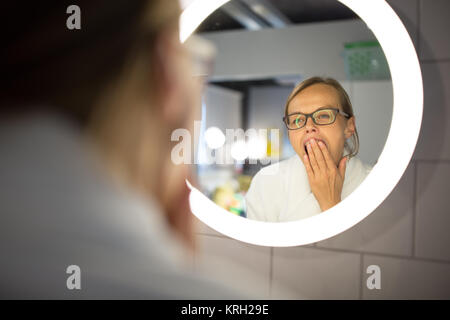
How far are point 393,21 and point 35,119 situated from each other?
793 mm

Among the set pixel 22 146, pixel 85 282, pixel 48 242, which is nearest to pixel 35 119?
pixel 22 146

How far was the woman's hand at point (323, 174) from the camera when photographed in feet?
2.51

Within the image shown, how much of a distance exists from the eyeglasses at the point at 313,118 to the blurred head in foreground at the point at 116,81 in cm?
21

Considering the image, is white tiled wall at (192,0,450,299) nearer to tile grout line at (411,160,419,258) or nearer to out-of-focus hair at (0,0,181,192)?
tile grout line at (411,160,419,258)

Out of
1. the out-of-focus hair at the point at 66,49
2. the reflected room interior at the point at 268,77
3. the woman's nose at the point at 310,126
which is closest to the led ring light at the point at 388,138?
the reflected room interior at the point at 268,77

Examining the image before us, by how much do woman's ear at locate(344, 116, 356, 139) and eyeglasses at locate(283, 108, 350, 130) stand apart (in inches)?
0.9

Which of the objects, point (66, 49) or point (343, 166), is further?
point (66, 49)

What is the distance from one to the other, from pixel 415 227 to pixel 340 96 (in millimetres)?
277

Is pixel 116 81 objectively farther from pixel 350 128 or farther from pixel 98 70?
pixel 350 128

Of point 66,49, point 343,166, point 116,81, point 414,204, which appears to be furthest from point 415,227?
point 66,49

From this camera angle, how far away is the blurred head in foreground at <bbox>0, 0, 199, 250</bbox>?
88 cm

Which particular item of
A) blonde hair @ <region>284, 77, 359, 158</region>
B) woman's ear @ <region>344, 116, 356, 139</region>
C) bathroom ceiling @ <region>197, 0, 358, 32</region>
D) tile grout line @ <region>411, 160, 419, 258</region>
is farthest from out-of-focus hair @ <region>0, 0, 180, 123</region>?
tile grout line @ <region>411, 160, 419, 258</region>

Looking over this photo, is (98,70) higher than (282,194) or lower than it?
higher

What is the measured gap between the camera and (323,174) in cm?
77
